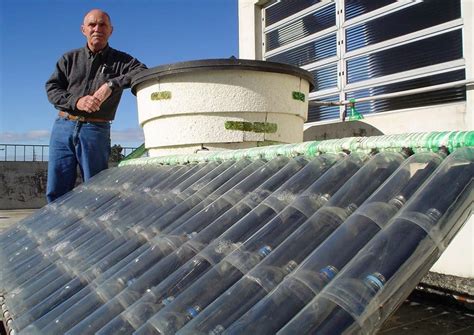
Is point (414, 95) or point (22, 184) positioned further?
point (22, 184)

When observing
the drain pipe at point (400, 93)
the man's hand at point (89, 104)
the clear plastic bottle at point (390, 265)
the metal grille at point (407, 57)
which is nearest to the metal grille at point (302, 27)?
the metal grille at point (407, 57)

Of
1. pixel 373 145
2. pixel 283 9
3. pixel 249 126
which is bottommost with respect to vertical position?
pixel 373 145

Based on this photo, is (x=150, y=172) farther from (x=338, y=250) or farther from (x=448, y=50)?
(x=448, y=50)

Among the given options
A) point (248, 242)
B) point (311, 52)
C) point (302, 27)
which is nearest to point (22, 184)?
point (302, 27)

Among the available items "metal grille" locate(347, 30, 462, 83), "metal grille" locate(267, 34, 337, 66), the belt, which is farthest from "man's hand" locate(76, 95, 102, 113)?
"metal grille" locate(267, 34, 337, 66)

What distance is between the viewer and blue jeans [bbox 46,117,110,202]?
13.7 feet

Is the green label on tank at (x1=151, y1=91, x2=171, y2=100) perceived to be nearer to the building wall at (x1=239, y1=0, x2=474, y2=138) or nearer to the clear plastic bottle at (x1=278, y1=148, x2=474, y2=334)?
the building wall at (x1=239, y1=0, x2=474, y2=138)

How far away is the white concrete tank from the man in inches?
11.3

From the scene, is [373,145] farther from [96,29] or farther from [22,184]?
[22,184]

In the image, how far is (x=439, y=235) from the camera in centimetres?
116

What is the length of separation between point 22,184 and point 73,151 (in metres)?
18.3

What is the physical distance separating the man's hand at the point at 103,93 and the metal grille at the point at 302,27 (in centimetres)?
352

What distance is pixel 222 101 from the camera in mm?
3830

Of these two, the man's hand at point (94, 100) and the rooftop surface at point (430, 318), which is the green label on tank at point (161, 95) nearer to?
the man's hand at point (94, 100)
